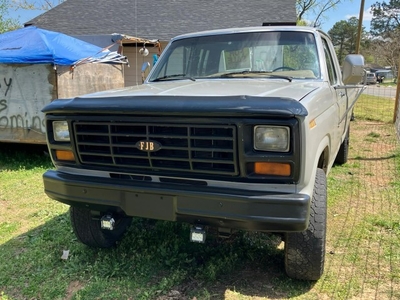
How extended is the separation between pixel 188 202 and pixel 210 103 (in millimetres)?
627

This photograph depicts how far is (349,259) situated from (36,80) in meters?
5.66

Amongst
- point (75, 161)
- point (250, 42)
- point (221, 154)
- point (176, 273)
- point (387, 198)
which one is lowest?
point (387, 198)

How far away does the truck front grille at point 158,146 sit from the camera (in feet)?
7.43

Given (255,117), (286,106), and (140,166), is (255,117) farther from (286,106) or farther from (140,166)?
(140,166)

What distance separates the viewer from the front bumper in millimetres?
2162

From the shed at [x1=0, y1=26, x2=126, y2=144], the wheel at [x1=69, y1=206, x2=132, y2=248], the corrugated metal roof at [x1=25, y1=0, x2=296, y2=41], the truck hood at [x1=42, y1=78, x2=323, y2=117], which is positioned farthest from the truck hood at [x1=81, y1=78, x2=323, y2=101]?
the corrugated metal roof at [x1=25, y1=0, x2=296, y2=41]

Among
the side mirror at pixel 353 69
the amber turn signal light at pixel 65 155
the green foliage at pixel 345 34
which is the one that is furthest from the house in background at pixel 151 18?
the green foliage at pixel 345 34

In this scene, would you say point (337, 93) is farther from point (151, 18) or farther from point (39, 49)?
point (151, 18)

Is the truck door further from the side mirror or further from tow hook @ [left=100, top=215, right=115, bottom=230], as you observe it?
tow hook @ [left=100, top=215, right=115, bottom=230]

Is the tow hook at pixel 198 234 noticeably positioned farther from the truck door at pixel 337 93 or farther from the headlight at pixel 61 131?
the truck door at pixel 337 93

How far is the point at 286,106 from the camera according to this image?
208cm

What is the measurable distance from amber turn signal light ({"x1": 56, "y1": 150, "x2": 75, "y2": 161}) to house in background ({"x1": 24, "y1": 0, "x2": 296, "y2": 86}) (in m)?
11.5

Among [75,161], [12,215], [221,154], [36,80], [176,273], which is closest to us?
[221,154]

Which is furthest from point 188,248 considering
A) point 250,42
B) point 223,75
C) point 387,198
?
point 387,198
